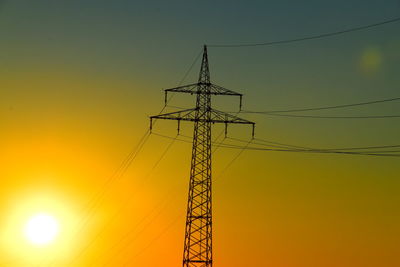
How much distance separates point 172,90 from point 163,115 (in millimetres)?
2410

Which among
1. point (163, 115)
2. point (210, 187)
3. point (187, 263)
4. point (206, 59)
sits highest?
point (206, 59)

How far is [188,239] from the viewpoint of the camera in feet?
206

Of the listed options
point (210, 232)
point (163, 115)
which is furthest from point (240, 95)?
point (210, 232)

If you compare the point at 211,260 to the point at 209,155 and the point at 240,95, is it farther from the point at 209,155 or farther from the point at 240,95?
the point at 240,95

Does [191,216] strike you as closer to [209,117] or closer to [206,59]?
[209,117]

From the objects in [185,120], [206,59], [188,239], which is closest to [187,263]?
[188,239]

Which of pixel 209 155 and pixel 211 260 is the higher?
pixel 209 155

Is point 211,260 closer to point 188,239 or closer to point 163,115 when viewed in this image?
point 188,239

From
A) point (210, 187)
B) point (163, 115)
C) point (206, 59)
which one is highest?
point (206, 59)

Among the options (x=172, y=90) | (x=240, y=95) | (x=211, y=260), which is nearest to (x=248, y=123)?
(x=240, y=95)

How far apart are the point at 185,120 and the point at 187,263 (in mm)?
11317

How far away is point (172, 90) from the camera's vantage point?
210 feet

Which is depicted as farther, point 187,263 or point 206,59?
point 206,59

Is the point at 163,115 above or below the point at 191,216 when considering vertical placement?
above
